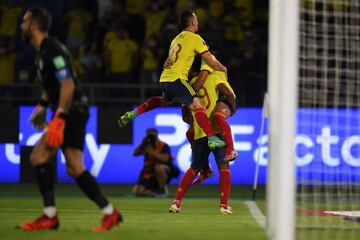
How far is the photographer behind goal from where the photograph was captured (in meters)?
17.4

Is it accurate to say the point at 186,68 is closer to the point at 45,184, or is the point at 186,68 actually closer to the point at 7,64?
the point at 45,184

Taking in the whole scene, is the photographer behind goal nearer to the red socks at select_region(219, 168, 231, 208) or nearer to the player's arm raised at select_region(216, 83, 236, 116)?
the player's arm raised at select_region(216, 83, 236, 116)

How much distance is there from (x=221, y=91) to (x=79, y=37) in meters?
10.0

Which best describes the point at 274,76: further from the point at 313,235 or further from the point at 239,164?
the point at 239,164

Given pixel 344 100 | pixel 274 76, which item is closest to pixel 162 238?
pixel 274 76

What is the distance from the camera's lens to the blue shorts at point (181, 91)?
497 inches

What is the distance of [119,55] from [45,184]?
1195 centimetres

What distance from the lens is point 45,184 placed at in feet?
32.2

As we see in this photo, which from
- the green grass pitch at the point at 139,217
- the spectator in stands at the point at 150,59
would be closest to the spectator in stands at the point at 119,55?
the spectator in stands at the point at 150,59

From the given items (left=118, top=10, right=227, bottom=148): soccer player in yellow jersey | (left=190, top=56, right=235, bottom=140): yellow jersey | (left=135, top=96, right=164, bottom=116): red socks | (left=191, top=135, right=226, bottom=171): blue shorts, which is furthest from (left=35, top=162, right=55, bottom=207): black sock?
(left=190, top=56, right=235, bottom=140): yellow jersey

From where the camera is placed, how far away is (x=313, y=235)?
998cm

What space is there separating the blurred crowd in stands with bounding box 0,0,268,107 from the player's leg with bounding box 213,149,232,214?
7.80m

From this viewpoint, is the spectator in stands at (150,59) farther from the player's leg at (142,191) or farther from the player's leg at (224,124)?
the player's leg at (224,124)

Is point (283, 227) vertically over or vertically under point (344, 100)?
under
